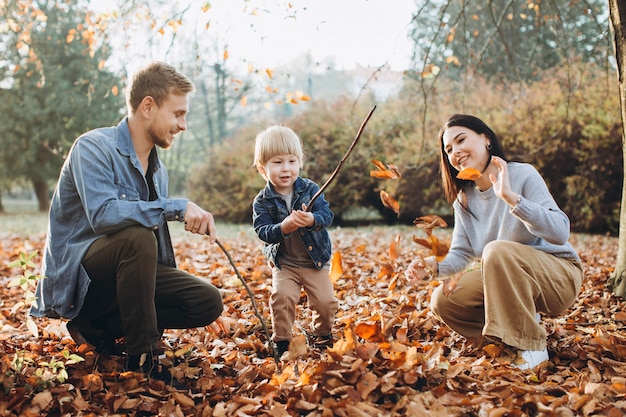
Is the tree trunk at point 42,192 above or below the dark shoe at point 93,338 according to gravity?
below

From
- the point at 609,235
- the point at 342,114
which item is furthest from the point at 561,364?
the point at 342,114

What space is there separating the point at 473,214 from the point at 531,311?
0.62 m

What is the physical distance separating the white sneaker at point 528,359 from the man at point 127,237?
1513mm

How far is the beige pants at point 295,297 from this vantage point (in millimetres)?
2994

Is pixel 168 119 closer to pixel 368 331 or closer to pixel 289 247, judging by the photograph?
pixel 289 247

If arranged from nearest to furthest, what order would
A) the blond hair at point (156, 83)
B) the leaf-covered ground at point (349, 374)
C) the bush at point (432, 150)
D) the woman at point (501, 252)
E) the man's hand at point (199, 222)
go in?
the leaf-covered ground at point (349, 374) → the man's hand at point (199, 222) → the woman at point (501, 252) → the blond hair at point (156, 83) → the bush at point (432, 150)

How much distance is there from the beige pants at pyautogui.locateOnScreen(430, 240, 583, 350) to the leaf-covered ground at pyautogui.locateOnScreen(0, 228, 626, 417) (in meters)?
0.16

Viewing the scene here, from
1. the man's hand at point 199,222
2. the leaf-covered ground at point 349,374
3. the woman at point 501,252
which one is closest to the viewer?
the leaf-covered ground at point 349,374

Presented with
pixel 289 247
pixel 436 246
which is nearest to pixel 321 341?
pixel 289 247

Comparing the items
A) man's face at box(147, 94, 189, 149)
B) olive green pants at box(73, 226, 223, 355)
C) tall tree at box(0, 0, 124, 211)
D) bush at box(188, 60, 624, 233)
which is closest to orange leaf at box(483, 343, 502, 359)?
olive green pants at box(73, 226, 223, 355)

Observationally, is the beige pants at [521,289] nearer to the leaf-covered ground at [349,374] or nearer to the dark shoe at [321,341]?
the leaf-covered ground at [349,374]

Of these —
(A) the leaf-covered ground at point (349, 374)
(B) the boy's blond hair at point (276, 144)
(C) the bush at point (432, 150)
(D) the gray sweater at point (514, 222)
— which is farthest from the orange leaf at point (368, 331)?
(C) the bush at point (432, 150)

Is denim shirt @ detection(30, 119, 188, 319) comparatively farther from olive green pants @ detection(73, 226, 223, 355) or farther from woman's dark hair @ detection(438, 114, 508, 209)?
woman's dark hair @ detection(438, 114, 508, 209)

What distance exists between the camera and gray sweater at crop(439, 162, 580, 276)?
239cm
